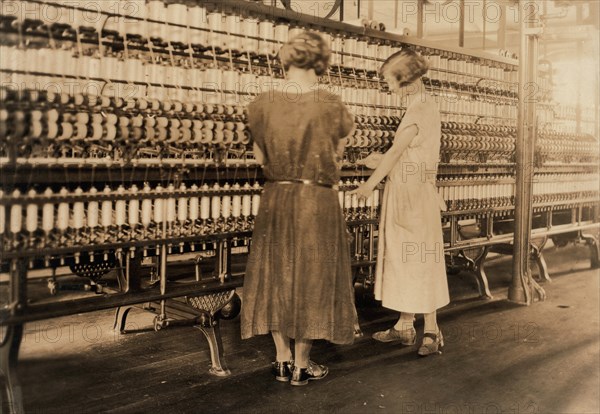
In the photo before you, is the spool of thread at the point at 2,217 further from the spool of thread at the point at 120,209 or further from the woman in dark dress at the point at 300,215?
the woman in dark dress at the point at 300,215

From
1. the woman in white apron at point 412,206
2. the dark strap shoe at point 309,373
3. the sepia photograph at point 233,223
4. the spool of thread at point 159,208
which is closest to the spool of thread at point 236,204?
the sepia photograph at point 233,223

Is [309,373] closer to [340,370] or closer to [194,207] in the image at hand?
[340,370]

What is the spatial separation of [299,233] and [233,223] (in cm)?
65

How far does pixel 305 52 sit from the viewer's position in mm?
2760

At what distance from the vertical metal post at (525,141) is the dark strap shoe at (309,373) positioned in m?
2.45

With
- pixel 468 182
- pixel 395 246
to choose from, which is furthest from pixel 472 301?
pixel 395 246

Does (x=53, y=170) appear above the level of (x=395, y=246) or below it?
above

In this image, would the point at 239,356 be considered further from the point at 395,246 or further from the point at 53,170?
the point at 53,170

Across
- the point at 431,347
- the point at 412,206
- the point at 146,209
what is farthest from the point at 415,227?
the point at 146,209

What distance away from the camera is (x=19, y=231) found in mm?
2709

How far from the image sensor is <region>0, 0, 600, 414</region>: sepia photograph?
279cm

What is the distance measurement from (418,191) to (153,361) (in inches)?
70.9

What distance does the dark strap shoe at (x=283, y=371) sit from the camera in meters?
3.13

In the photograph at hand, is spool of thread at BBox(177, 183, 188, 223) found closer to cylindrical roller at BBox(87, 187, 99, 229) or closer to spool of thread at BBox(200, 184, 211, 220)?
spool of thread at BBox(200, 184, 211, 220)
